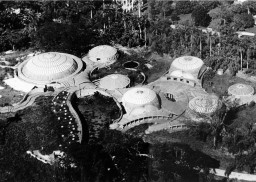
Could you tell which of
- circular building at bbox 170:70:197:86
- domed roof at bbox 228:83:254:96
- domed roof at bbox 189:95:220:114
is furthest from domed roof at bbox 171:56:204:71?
domed roof at bbox 189:95:220:114

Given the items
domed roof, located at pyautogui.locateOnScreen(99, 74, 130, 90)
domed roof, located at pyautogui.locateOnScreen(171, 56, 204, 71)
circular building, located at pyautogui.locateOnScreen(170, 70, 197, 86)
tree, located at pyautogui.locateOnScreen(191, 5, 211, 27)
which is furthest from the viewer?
tree, located at pyautogui.locateOnScreen(191, 5, 211, 27)

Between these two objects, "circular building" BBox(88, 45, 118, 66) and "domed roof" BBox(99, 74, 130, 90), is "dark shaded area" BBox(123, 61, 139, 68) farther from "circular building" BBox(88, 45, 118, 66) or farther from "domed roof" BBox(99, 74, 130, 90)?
"domed roof" BBox(99, 74, 130, 90)

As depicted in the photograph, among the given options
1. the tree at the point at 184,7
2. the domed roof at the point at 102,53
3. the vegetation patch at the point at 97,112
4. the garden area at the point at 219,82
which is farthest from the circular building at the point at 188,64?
the tree at the point at 184,7

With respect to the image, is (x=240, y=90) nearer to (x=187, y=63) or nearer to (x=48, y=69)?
(x=187, y=63)

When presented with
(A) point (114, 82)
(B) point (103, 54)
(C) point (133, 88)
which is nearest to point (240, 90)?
(C) point (133, 88)

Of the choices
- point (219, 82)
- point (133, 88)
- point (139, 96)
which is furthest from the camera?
point (219, 82)

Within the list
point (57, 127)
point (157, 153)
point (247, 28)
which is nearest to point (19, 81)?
point (57, 127)

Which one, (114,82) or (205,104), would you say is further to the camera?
(114,82)
